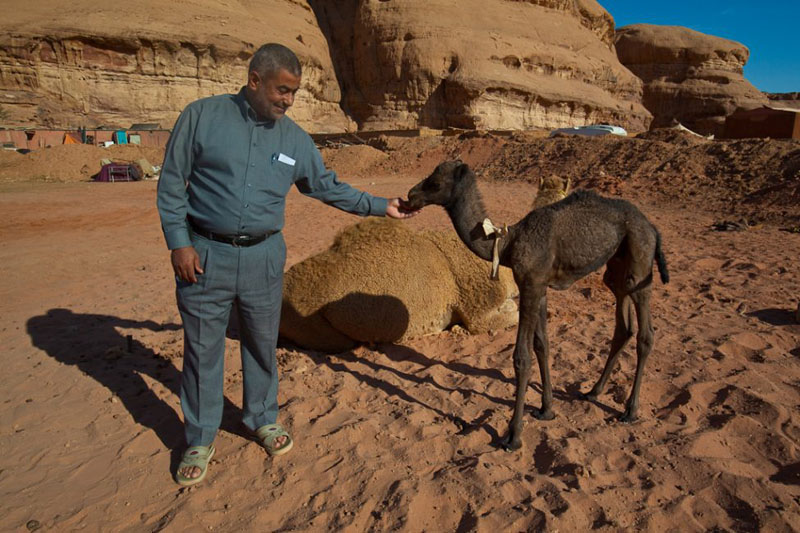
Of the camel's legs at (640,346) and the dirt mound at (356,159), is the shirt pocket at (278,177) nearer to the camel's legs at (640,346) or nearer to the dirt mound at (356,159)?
the camel's legs at (640,346)

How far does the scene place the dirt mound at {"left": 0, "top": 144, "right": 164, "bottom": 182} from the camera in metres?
21.2

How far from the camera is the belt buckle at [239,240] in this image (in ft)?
9.11

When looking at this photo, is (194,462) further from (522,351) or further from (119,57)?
(119,57)

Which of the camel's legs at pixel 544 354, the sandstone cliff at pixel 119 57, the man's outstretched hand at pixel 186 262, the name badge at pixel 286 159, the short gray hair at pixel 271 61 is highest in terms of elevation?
the sandstone cliff at pixel 119 57

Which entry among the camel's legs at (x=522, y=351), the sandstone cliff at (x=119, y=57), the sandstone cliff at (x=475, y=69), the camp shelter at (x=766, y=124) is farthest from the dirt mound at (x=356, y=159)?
the sandstone cliff at (x=119, y=57)

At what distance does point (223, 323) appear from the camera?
9.77ft

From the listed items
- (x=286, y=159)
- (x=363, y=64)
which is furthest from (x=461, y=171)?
(x=363, y=64)

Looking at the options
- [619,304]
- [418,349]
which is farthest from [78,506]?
[619,304]

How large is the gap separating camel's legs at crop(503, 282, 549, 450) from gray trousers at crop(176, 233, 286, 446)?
1.61m

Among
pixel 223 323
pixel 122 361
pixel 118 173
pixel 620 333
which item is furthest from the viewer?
pixel 118 173

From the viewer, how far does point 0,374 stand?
4168 mm

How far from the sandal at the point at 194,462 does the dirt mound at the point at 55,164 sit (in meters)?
23.5

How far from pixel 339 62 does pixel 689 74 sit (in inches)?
1666

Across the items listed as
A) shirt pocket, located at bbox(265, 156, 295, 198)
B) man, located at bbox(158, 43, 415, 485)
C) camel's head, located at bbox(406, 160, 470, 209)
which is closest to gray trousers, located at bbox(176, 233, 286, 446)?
man, located at bbox(158, 43, 415, 485)
